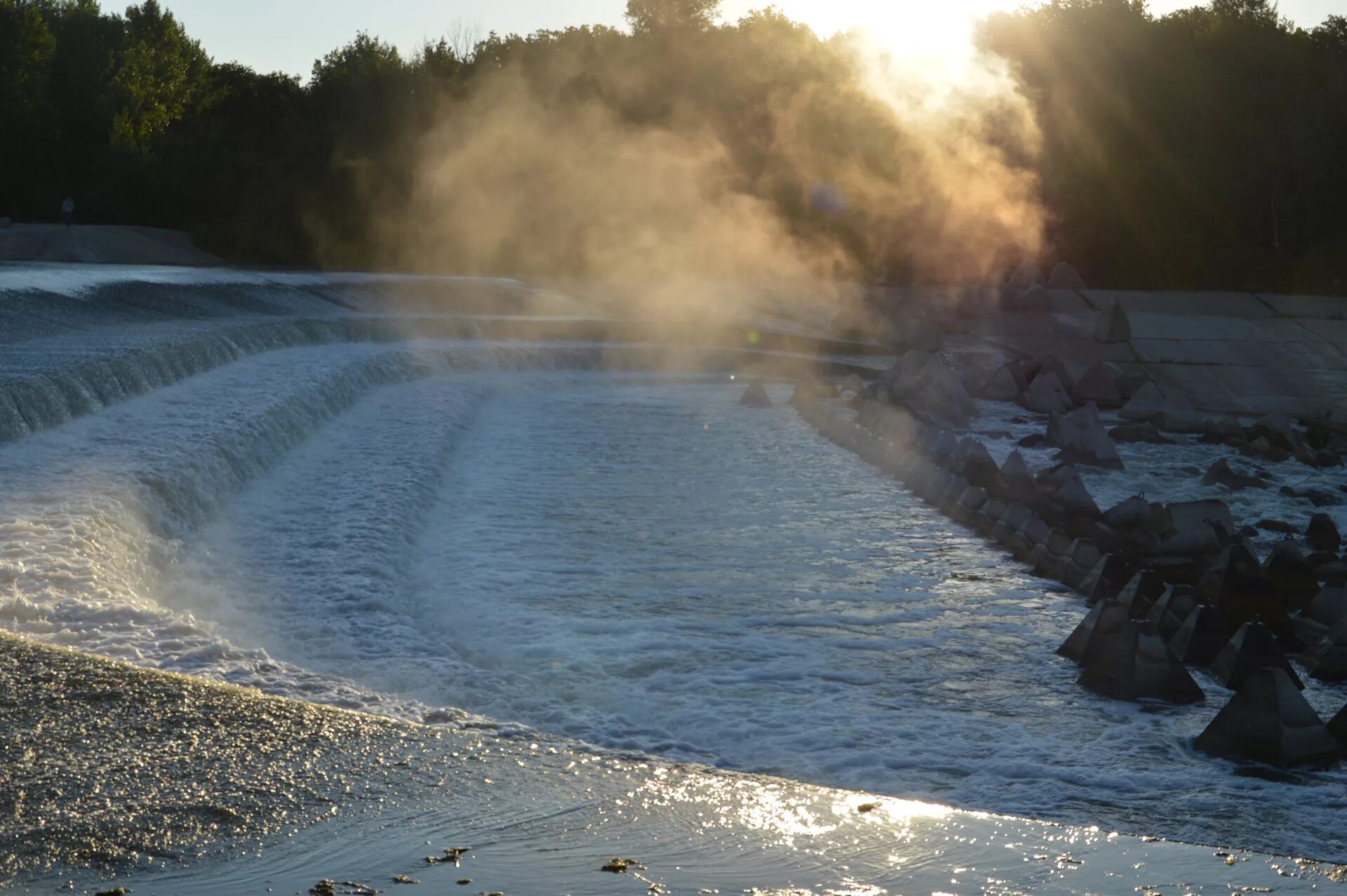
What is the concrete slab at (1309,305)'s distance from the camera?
80.1 ft

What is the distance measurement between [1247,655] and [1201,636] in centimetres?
35

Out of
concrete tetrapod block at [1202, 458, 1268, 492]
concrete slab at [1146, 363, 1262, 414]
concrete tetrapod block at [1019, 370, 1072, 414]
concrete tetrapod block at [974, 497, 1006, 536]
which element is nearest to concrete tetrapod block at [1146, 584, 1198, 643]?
concrete tetrapod block at [974, 497, 1006, 536]

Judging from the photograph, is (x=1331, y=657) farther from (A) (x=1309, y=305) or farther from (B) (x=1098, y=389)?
(A) (x=1309, y=305)

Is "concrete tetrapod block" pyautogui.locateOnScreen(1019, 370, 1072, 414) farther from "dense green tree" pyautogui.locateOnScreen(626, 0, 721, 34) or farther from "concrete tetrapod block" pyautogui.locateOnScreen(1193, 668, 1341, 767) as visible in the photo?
"dense green tree" pyautogui.locateOnScreen(626, 0, 721, 34)

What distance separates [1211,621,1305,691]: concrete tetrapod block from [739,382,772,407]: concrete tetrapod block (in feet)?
33.3

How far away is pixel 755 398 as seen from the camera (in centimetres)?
1589

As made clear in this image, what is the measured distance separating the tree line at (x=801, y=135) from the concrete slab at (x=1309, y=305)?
90.6 inches

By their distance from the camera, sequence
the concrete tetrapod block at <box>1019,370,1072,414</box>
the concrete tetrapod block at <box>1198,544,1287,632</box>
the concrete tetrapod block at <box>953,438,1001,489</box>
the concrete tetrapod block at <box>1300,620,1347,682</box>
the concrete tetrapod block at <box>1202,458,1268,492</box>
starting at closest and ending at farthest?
the concrete tetrapod block at <box>1300,620,1347,682</box>, the concrete tetrapod block at <box>1198,544,1287,632</box>, the concrete tetrapod block at <box>953,438,1001,489</box>, the concrete tetrapod block at <box>1202,458,1268,492</box>, the concrete tetrapod block at <box>1019,370,1072,414</box>

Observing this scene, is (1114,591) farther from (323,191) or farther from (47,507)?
(323,191)

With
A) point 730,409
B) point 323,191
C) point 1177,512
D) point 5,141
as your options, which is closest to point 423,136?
point 323,191

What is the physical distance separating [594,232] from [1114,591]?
2508 centimetres

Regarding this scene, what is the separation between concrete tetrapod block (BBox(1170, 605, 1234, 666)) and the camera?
597cm

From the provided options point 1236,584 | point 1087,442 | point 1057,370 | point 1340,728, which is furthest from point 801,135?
point 1340,728

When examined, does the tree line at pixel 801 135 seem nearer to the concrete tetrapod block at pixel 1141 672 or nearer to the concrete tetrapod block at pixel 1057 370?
the concrete tetrapod block at pixel 1057 370
